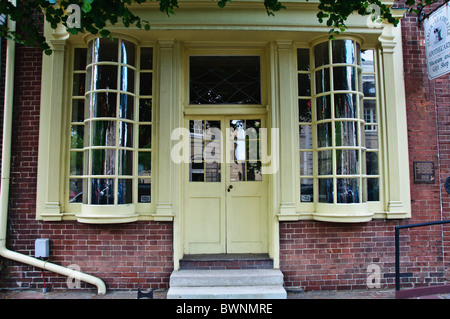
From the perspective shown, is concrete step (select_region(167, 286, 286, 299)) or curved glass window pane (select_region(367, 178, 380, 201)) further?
curved glass window pane (select_region(367, 178, 380, 201))

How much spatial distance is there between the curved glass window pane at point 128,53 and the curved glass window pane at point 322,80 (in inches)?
Result: 112

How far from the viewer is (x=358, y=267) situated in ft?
15.2

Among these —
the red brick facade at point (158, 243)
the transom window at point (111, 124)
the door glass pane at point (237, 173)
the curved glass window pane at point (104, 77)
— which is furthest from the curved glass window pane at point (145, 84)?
the door glass pane at point (237, 173)

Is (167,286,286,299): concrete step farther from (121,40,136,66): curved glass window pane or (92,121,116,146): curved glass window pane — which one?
Answer: (121,40,136,66): curved glass window pane

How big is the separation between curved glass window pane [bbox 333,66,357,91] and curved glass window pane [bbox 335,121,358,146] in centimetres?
54

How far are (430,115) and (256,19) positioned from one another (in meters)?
3.11

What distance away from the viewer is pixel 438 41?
4.65 m

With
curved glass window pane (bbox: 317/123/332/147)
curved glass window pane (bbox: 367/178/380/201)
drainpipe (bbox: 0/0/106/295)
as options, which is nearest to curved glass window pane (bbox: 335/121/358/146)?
curved glass window pane (bbox: 317/123/332/147)

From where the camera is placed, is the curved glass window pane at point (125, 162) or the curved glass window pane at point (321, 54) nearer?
the curved glass window pane at point (125, 162)

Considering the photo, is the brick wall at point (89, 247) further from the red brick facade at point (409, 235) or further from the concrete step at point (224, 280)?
the red brick facade at point (409, 235)

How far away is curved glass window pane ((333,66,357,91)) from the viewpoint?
4648 mm

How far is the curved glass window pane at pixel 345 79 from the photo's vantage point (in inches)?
183

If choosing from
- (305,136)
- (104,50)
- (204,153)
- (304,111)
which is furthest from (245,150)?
(104,50)

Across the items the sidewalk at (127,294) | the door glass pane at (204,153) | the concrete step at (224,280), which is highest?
the door glass pane at (204,153)
